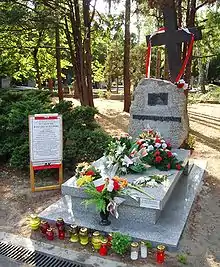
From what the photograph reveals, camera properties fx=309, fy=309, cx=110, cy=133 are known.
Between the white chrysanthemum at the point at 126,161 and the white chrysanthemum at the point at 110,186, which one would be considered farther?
the white chrysanthemum at the point at 126,161

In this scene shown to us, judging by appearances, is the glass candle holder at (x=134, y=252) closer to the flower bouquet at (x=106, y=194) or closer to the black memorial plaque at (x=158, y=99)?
the flower bouquet at (x=106, y=194)

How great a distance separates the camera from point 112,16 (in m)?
13.2

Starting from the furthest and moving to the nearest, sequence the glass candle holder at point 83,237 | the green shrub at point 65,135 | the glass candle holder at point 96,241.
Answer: the green shrub at point 65,135, the glass candle holder at point 83,237, the glass candle holder at point 96,241

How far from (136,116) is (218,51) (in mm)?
7354

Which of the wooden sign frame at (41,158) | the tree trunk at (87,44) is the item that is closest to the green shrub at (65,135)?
the wooden sign frame at (41,158)

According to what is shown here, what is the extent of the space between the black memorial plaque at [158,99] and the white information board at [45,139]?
6.05ft

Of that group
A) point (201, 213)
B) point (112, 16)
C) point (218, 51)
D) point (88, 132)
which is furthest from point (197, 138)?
point (112, 16)

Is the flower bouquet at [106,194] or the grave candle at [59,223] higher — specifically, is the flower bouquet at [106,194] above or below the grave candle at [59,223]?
above

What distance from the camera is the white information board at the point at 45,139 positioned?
5477mm

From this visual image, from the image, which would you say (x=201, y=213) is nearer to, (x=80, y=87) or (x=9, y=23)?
(x=9, y=23)

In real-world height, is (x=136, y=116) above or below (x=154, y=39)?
below

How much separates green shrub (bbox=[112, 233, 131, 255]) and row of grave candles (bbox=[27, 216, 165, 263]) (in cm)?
8

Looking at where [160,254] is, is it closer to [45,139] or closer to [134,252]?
[134,252]

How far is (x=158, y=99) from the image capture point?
6.05 m
